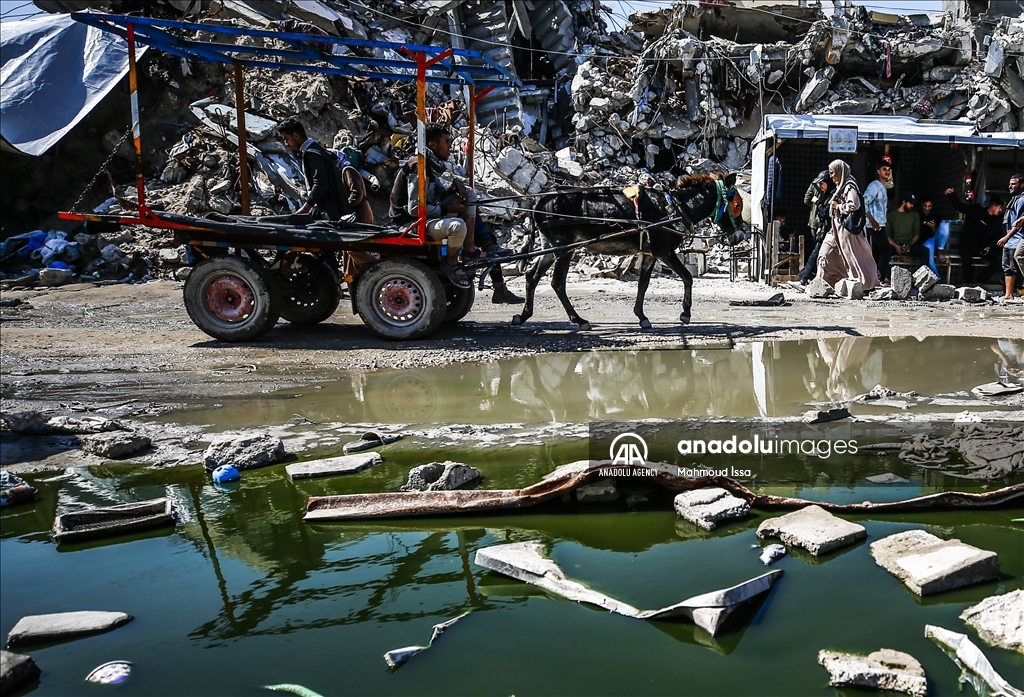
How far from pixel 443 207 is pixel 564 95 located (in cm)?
1693

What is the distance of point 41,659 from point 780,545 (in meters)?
2.59

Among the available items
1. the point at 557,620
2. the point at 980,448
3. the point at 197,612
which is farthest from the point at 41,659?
the point at 980,448

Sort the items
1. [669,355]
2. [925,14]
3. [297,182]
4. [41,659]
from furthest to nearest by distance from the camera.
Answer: [925,14] → [297,182] → [669,355] → [41,659]

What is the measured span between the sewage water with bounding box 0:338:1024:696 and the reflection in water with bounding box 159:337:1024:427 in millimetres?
837

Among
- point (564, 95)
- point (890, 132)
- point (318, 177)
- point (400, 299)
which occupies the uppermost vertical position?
point (564, 95)

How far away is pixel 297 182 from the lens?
1628 centimetres

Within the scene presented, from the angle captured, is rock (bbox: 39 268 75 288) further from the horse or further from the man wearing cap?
the man wearing cap

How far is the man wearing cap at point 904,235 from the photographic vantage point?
574 inches

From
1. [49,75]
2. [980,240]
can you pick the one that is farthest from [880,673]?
[49,75]

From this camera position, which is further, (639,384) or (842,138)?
(842,138)

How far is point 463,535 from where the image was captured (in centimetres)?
333

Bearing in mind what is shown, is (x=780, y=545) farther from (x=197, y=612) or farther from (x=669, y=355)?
(x=669, y=355)

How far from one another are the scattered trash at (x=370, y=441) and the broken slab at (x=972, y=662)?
300 centimetres

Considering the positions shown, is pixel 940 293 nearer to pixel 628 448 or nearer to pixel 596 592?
pixel 628 448
